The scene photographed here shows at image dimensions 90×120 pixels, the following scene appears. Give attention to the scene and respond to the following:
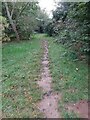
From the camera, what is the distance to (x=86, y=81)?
563 cm

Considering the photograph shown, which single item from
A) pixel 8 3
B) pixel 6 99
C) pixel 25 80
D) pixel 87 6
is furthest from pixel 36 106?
pixel 8 3

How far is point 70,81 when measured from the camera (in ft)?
18.8

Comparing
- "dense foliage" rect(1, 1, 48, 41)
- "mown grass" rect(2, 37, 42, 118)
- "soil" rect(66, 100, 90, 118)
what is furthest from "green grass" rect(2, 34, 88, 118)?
"dense foliage" rect(1, 1, 48, 41)

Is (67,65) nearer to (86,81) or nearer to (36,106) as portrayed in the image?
(86,81)

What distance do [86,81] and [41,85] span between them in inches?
44.7

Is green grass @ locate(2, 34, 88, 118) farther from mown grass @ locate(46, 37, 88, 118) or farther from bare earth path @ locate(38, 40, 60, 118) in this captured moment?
bare earth path @ locate(38, 40, 60, 118)

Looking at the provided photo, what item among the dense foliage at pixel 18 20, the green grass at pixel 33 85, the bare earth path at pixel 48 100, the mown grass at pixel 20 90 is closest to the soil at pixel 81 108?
the green grass at pixel 33 85

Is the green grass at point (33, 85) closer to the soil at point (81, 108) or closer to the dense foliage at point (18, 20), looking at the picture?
the soil at point (81, 108)

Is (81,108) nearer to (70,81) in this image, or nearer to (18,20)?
(70,81)

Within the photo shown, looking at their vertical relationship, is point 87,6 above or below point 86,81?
above

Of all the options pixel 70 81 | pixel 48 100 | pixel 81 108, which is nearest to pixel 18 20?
pixel 70 81

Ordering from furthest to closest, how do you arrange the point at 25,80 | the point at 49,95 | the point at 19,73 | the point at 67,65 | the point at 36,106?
the point at 67,65
the point at 19,73
the point at 25,80
the point at 49,95
the point at 36,106

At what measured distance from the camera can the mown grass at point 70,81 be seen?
180 inches

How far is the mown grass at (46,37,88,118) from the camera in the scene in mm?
4562
